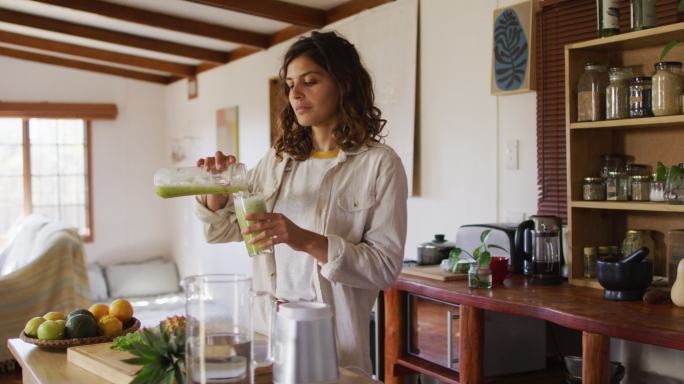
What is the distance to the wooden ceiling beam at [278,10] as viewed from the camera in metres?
4.16

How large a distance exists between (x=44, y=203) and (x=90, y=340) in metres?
5.91

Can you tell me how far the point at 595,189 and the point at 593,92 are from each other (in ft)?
1.12

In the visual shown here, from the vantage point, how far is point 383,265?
5.50 feet

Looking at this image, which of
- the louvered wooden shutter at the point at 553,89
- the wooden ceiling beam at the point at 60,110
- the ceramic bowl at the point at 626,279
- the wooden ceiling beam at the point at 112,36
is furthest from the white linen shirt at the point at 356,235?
the wooden ceiling beam at the point at 60,110

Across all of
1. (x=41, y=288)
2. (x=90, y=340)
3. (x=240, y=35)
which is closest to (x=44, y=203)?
(x=41, y=288)

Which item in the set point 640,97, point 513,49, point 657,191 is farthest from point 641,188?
point 513,49

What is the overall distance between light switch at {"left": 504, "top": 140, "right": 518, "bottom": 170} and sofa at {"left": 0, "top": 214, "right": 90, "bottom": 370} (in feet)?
10.2

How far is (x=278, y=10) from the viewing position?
4316 millimetres

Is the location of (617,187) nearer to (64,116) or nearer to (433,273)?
(433,273)

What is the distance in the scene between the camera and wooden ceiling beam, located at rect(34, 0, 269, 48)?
480 centimetres

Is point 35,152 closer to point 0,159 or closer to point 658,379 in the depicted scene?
point 0,159

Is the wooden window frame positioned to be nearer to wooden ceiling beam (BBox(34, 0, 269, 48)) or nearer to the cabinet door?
wooden ceiling beam (BBox(34, 0, 269, 48))

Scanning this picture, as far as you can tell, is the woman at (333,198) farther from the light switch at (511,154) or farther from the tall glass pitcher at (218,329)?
the light switch at (511,154)

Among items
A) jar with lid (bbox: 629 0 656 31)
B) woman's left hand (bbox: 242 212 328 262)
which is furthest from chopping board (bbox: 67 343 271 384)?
jar with lid (bbox: 629 0 656 31)
